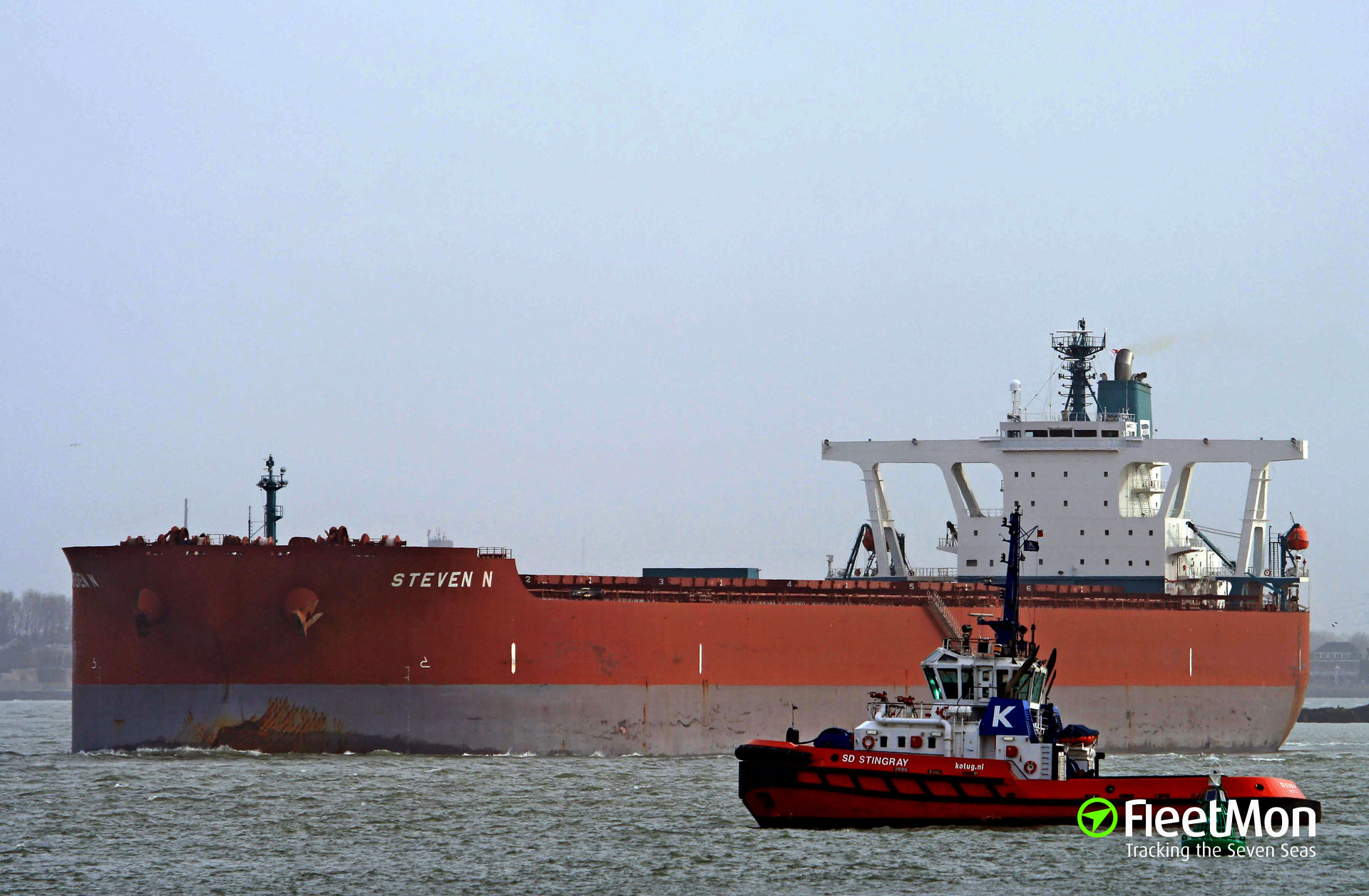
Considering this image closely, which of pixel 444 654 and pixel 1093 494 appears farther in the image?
pixel 1093 494

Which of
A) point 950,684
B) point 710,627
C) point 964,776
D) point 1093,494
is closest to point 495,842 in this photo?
point 964,776

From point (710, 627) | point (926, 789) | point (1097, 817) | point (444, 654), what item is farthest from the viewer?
point (710, 627)

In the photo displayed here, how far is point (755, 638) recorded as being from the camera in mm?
30938

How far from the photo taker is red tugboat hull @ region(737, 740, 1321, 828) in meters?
20.4

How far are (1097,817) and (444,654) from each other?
10649mm

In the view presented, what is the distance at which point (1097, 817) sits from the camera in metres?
20.6

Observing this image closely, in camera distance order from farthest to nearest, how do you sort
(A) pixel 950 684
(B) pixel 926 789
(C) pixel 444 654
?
(C) pixel 444 654
(A) pixel 950 684
(B) pixel 926 789

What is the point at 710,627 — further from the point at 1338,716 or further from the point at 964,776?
the point at 1338,716

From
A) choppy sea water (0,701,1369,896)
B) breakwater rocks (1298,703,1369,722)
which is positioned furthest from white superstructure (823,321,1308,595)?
breakwater rocks (1298,703,1369,722)

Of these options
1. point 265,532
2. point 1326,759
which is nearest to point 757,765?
point 265,532

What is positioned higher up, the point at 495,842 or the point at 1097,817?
the point at 1097,817

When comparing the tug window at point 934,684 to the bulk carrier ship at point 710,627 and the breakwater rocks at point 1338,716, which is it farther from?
the breakwater rocks at point 1338,716

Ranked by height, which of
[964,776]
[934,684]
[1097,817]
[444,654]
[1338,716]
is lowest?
[1338,716]

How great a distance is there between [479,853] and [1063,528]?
20521 millimetres
